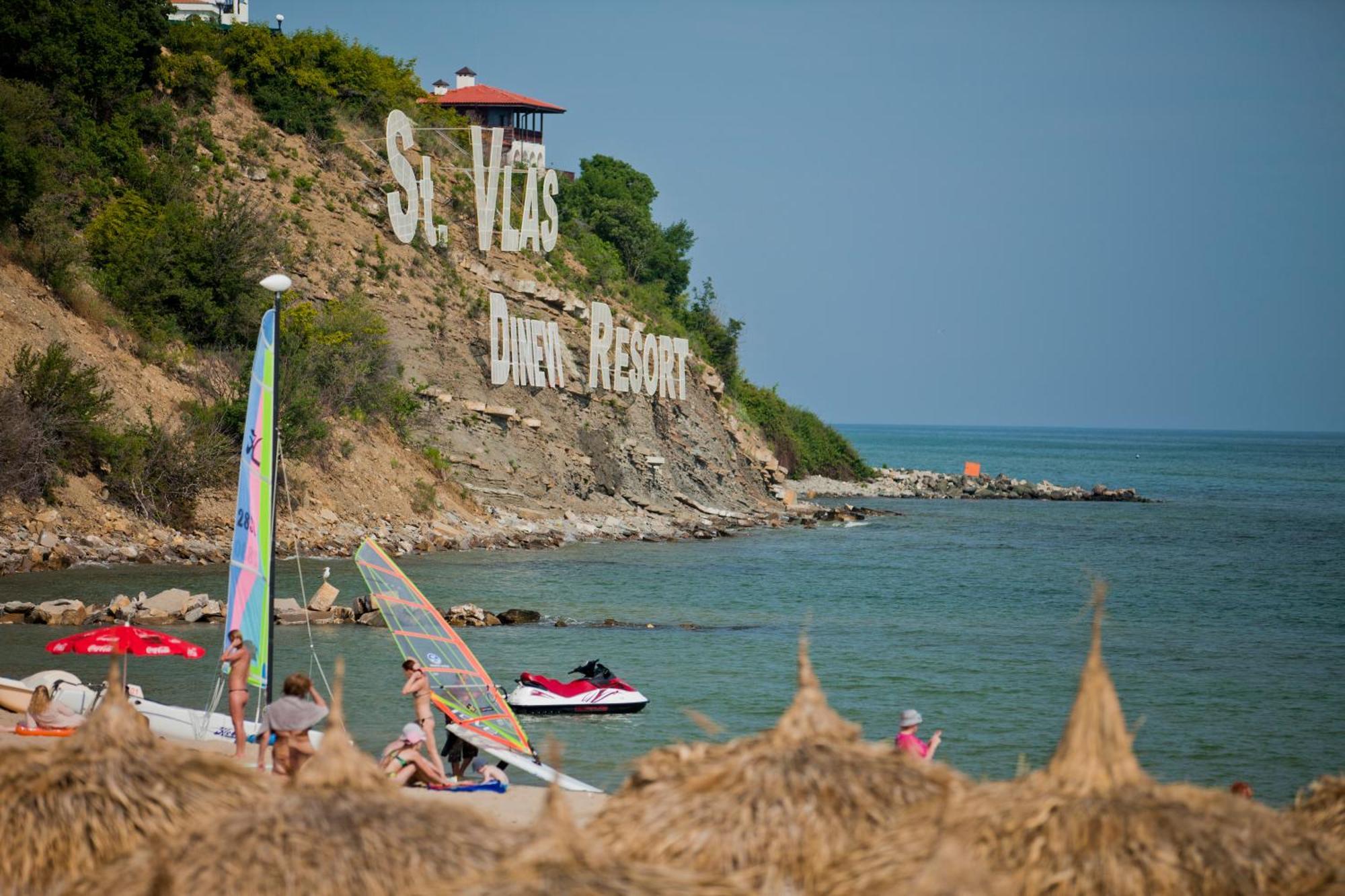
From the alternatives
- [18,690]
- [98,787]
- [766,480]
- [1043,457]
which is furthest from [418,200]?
[1043,457]

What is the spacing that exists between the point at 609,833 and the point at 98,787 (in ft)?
9.21

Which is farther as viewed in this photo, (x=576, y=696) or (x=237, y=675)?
(x=576, y=696)

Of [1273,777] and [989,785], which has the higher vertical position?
[989,785]

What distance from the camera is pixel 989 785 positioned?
7512 mm

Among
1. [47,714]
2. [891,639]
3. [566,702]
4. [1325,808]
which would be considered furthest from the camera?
[891,639]

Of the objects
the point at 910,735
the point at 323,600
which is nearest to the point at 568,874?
the point at 910,735

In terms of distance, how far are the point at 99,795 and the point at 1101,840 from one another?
517cm

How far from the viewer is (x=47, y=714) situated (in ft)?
51.7

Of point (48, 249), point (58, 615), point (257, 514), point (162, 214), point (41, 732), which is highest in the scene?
point (162, 214)

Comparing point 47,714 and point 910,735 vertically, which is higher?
point 910,735

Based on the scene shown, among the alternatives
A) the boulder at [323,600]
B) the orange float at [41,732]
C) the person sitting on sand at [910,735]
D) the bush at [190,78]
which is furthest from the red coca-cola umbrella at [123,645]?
the bush at [190,78]

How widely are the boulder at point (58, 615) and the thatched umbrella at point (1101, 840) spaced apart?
869 inches

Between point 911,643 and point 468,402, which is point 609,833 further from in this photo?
point 468,402

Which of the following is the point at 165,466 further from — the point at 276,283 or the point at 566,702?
the point at 276,283
